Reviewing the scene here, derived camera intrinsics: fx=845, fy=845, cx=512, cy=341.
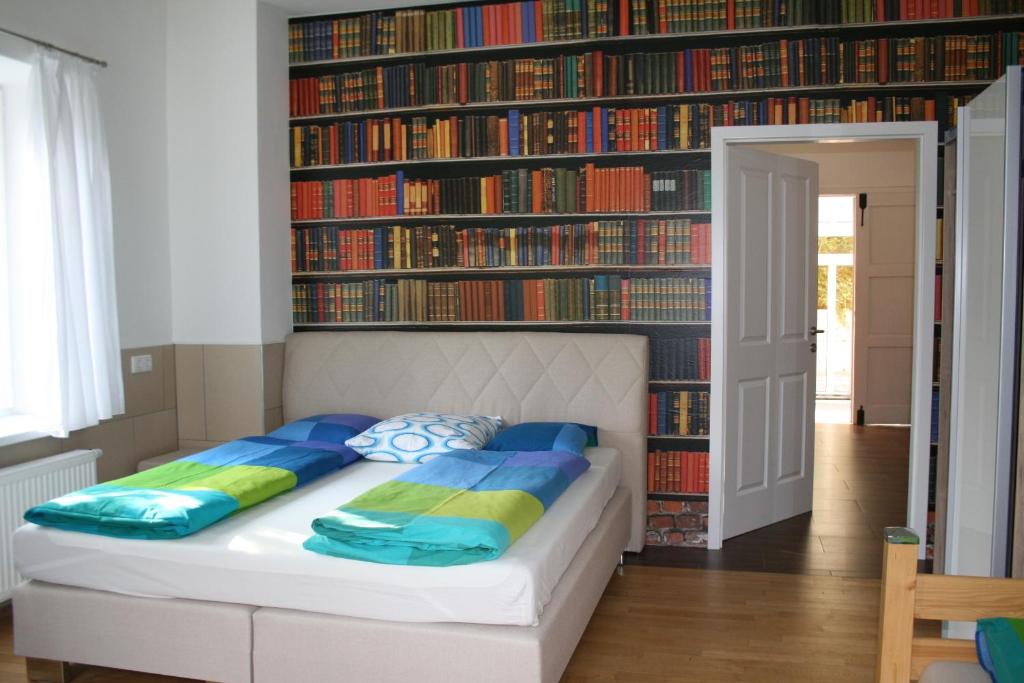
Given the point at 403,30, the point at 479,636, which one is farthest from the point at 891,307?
the point at 479,636

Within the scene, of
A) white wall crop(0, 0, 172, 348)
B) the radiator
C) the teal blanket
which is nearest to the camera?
the teal blanket

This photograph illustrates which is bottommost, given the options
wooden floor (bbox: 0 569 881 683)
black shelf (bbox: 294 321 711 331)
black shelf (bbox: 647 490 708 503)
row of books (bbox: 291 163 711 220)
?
wooden floor (bbox: 0 569 881 683)

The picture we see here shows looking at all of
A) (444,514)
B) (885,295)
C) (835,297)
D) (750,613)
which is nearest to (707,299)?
(750,613)

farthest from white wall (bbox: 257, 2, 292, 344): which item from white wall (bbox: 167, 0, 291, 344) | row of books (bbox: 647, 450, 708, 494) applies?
row of books (bbox: 647, 450, 708, 494)

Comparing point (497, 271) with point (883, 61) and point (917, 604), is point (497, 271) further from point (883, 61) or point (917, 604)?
point (917, 604)

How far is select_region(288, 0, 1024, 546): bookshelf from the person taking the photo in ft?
14.0

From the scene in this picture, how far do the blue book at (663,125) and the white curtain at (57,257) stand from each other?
2757mm

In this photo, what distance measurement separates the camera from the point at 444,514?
270 centimetres

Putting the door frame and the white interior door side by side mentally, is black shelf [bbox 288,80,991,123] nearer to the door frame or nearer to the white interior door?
the door frame

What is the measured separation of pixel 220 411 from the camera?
15.2 ft

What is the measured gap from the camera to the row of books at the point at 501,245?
446 cm

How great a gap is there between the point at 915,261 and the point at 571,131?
1.88 metres

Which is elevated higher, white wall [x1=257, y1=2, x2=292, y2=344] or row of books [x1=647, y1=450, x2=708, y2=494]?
white wall [x1=257, y1=2, x2=292, y2=344]

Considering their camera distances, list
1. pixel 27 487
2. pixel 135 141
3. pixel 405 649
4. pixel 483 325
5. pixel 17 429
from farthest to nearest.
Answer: pixel 483 325, pixel 135 141, pixel 17 429, pixel 27 487, pixel 405 649
